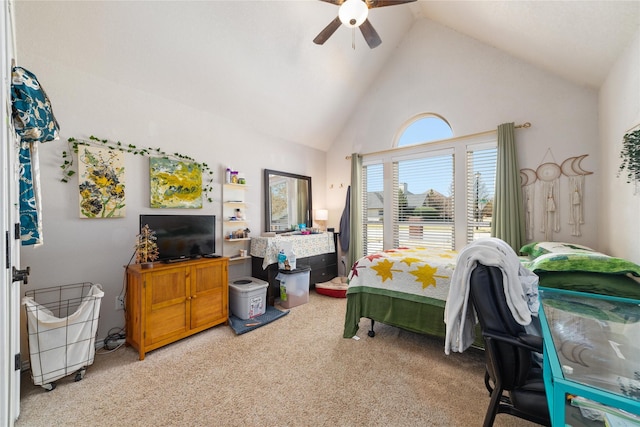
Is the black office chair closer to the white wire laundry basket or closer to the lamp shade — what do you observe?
the white wire laundry basket

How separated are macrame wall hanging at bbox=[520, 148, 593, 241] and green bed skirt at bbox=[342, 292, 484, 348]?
74.6 inches

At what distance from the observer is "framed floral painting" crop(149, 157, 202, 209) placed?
2844 millimetres

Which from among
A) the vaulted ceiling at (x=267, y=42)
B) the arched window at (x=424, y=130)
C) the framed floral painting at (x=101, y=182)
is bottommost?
the framed floral painting at (x=101, y=182)

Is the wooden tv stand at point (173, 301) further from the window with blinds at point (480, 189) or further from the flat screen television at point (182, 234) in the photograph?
the window with blinds at point (480, 189)

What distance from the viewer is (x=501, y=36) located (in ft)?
9.82

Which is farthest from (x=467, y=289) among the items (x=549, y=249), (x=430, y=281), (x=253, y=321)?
(x=253, y=321)

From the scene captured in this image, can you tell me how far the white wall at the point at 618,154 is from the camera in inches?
73.3

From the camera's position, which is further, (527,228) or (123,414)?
(527,228)

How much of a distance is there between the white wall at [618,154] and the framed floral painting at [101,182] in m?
4.35

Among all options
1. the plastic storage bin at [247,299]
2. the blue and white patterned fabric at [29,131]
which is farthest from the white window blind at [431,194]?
the blue and white patterned fabric at [29,131]

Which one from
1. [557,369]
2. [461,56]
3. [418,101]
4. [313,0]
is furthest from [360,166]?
[557,369]

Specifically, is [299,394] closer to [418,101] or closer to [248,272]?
[248,272]

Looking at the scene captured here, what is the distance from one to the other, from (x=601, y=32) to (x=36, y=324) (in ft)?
15.6

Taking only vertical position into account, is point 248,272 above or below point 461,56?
below
